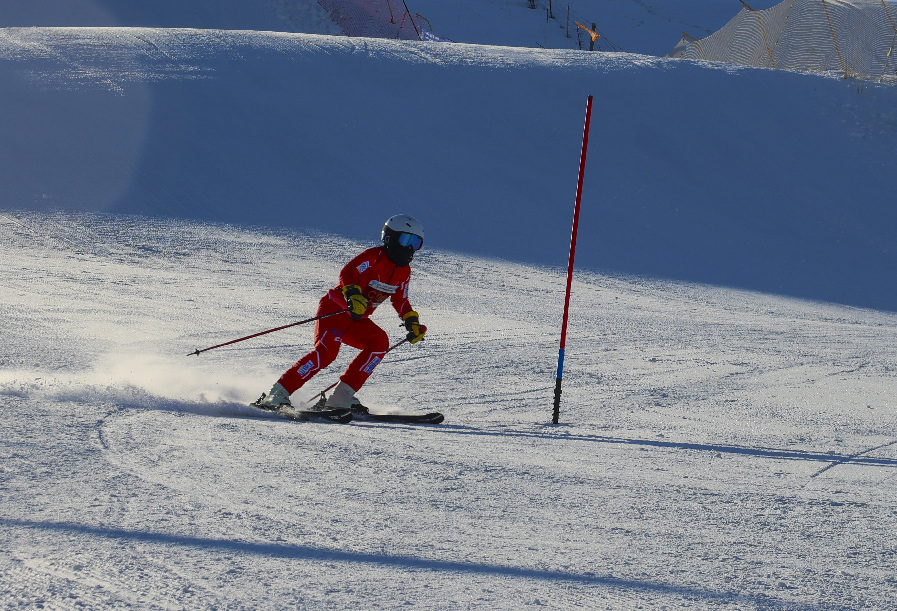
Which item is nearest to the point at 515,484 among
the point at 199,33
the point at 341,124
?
the point at 341,124

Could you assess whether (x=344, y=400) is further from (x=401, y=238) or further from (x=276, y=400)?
(x=401, y=238)

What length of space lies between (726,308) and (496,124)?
784 cm

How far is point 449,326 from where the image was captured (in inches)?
360

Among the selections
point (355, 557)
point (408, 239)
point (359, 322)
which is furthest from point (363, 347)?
point (355, 557)

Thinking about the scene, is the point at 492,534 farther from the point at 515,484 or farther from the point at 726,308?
the point at 726,308

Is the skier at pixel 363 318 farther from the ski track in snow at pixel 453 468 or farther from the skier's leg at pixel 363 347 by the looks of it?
the ski track in snow at pixel 453 468

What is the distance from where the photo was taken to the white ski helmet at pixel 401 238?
596 cm

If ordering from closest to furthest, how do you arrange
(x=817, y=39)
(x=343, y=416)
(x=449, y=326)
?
1. (x=343, y=416)
2. (x=449, y=326)
3. (x=817, y=39)

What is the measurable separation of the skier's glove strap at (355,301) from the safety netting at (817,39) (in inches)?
622

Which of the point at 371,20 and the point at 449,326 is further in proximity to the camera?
the point at 371,20

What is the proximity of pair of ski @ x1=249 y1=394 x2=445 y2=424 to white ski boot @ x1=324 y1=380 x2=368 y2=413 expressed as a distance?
8 cm

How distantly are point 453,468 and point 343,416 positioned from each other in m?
1.58

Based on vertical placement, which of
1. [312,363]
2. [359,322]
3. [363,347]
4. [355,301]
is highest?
[355,301]

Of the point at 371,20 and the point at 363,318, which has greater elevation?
the point at 371,20
